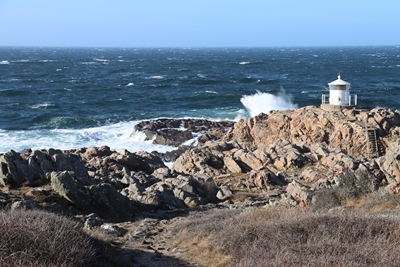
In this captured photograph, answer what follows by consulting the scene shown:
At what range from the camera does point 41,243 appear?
849 centimetres

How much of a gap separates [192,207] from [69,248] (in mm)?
10622

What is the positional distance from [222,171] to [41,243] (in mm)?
18739

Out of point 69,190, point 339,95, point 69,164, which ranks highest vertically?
point 339,95

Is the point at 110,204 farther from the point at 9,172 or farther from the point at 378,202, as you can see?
the point at 378,202

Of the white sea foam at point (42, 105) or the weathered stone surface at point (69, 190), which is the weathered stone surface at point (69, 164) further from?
the white sea foam at point (42, 105)

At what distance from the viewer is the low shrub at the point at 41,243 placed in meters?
7.98

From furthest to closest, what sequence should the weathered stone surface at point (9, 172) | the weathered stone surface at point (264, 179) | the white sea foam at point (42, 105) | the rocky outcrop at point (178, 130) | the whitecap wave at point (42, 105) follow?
the white sea foam at point (42, 105)
the whitecap wave at point (42, 105)
the rocky outcrop at point (178, 130)
the weathered stone surface at point (264, 179)
the weathered stone surface at point (9, 172)

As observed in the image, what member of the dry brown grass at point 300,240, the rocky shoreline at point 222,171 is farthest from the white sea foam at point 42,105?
the dry brown grass at point 300,240

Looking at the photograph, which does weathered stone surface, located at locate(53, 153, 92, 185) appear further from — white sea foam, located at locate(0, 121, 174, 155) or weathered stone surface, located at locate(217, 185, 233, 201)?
white sea foam, located at locate(0, 121, 174, 155)

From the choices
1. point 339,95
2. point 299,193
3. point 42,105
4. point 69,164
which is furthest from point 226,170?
point 42,105

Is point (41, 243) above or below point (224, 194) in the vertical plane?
above

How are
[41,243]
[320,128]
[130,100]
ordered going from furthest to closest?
[130,100]
[320,128]
[41,243]

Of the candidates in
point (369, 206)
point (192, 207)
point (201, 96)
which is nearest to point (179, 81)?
point (201, 96)

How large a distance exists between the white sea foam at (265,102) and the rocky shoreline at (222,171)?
18846 millimetres
